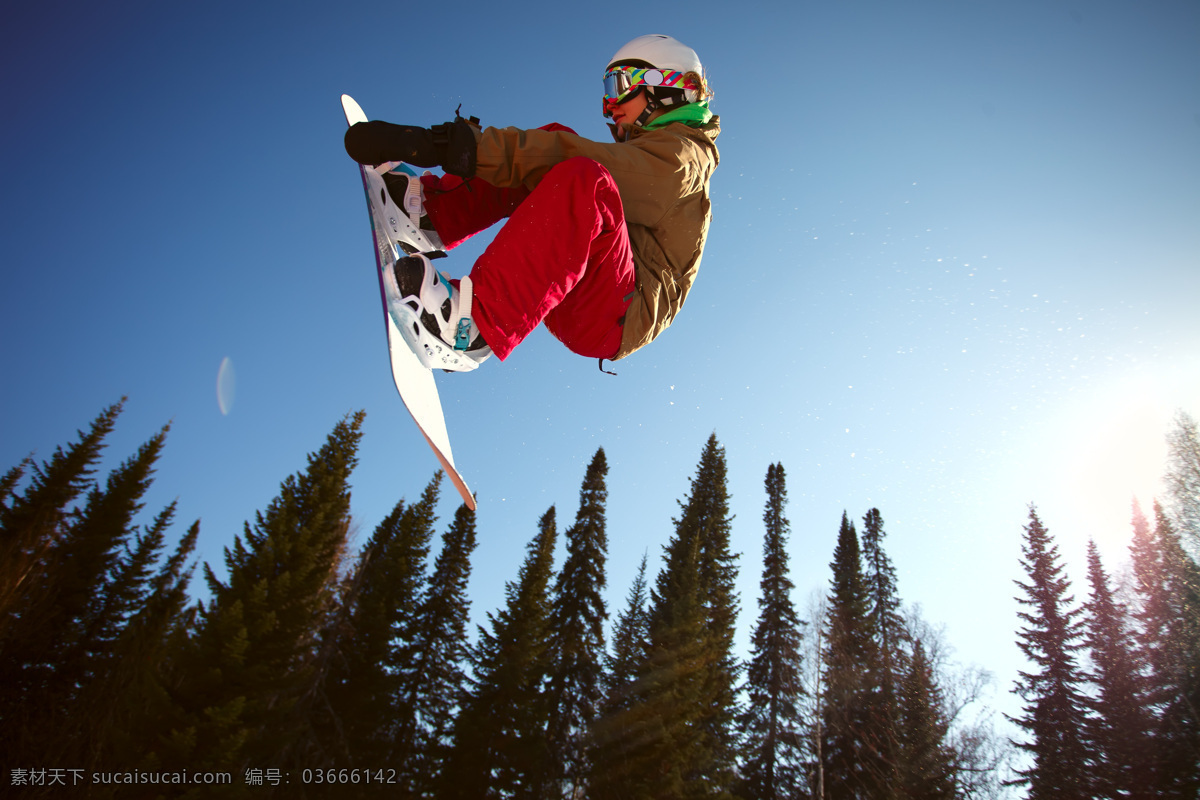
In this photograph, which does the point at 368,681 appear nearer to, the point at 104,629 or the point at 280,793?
the point at 280,793

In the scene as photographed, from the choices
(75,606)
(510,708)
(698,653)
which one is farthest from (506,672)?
(75,606)

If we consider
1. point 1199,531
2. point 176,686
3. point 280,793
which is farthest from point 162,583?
point 1199,531

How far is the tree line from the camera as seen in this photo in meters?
14.0

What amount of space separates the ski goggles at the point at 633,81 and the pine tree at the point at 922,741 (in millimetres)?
17111

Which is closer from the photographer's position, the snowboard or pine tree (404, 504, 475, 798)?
the snowboard

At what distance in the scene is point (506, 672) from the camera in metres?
19.4

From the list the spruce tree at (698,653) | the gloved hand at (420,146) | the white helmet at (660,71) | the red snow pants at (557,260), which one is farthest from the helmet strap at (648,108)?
the spruce tree at (698,653)

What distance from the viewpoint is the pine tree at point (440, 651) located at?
1861cm

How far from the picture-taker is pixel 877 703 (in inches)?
888

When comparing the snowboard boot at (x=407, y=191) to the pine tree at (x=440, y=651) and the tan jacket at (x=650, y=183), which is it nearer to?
the tan jacket at (x=650, y=183)

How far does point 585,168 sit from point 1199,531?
63.3 feet

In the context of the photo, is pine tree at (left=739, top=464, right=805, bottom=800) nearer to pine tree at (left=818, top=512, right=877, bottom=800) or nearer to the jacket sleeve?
pine tree at (left=818, top=512, right=877, bottom=800)

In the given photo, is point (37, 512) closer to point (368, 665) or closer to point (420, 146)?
point (368, 665)

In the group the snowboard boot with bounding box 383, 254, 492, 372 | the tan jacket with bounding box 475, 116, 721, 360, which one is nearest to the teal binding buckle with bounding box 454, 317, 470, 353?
the snowboard boot with bounding box 383, 254, 492, 372
